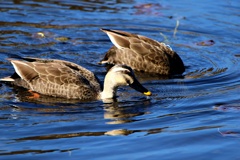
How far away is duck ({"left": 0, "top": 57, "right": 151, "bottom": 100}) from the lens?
10.7 m

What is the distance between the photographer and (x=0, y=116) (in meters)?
9.62

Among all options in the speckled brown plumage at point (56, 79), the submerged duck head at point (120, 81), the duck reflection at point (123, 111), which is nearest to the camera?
the duck reflection at point (123, 111)

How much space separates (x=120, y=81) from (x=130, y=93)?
2.07ft

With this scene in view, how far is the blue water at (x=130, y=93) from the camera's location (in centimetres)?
830

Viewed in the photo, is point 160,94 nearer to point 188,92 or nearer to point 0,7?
point 188,92

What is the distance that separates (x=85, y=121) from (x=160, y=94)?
2.06 m

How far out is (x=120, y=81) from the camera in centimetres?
1070

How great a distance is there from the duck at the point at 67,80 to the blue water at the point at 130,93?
22 centimetres

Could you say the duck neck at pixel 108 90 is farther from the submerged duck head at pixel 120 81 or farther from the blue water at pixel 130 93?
the blue water at pixel 130 93

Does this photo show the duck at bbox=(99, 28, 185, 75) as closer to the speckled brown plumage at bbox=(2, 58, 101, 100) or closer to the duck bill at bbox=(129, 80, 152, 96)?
the speckled brown plumage at bbox=(2, 58, 101, 100)

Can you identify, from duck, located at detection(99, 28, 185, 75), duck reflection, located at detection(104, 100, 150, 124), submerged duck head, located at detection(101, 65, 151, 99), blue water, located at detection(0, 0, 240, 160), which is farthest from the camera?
duck, located at detection(99, 28, 185, 75)

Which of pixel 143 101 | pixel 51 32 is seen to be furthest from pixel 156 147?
pixel 51 32

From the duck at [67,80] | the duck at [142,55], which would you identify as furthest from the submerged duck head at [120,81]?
the duck at [142,55]

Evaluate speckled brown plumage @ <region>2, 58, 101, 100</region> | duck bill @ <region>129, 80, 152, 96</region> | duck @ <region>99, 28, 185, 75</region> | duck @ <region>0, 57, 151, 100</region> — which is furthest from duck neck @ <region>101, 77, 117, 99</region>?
duck @ <region>99, 28, 185, 75</region>
